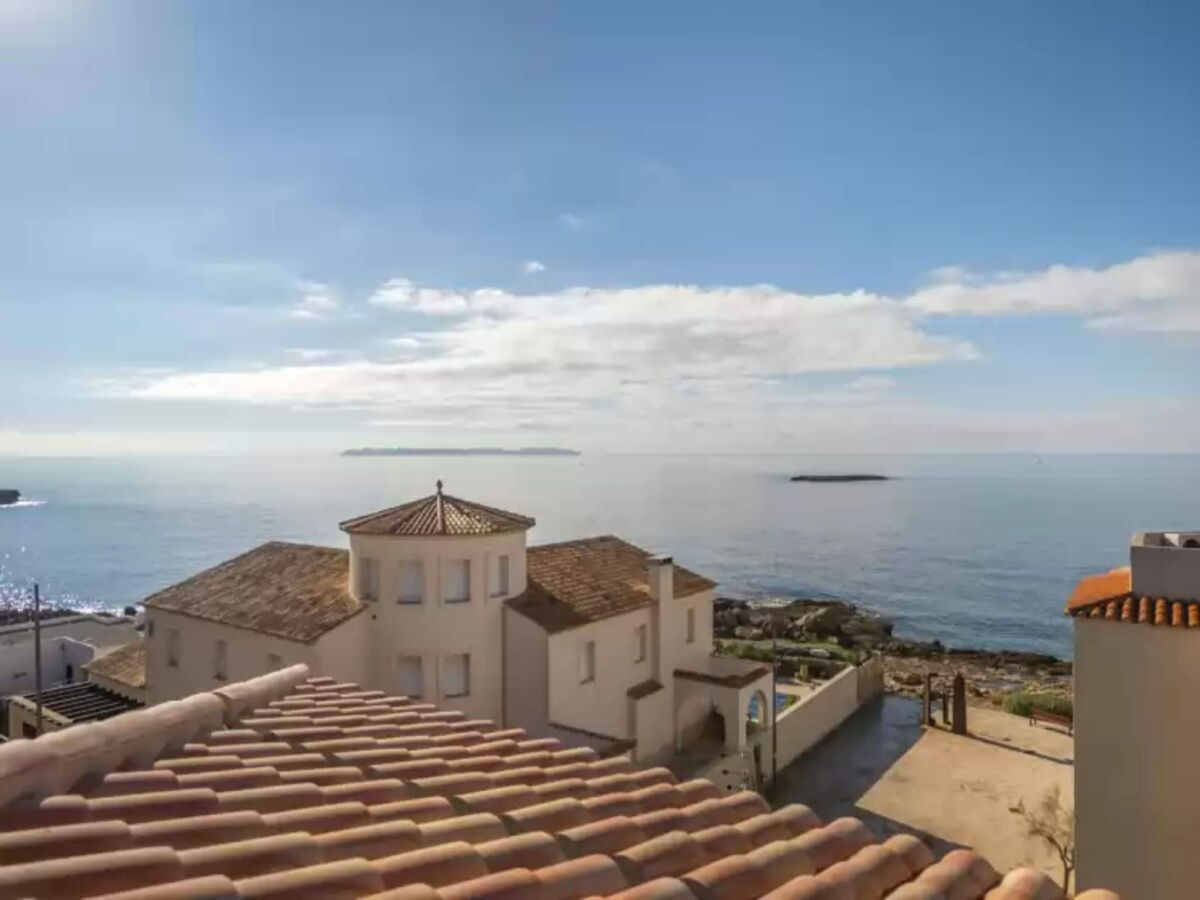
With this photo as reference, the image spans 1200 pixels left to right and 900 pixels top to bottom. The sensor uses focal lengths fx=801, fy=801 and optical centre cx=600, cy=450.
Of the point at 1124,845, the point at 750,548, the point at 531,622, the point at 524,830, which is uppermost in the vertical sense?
the point at 524,830

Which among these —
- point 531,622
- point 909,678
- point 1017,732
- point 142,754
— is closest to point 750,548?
point 909,678

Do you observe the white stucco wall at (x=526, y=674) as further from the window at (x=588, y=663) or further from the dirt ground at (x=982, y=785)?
the dirt ground at (x=982, y=785)

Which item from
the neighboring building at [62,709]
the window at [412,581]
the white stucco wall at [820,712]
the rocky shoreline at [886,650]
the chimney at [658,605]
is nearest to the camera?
the window at [412,581]

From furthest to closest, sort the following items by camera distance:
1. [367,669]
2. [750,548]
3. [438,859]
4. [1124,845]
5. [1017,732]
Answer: [750,548], [1017,732], [367,669], [1124,845], [438,859]

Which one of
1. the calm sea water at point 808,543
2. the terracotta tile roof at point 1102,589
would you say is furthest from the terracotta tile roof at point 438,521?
the calm sea water at point 808,543

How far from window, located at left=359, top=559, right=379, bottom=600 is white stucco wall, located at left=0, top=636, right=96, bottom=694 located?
16971 millimetres

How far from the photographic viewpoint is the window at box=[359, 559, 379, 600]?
2028 centimetres

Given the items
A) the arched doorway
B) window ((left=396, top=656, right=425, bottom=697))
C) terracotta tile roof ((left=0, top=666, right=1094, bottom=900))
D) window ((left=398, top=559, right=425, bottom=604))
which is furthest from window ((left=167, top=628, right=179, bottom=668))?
terracotta tile roof ((left=0, top=666, right=1094, bottom=900))

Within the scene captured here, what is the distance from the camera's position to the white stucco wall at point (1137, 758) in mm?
11164

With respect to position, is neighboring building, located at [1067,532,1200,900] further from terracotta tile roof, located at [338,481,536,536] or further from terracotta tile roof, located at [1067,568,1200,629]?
terracotta tile roof, located at [338,481,536,536]

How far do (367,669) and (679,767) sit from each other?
893 cm

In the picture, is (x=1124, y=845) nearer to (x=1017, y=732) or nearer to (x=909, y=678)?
(x=1017, y=732)

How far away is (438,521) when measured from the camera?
20703mm

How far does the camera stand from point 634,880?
397 cm
